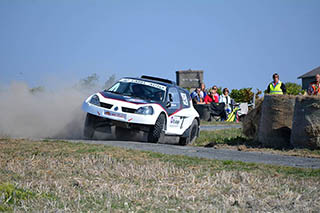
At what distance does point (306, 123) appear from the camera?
42.7 ft

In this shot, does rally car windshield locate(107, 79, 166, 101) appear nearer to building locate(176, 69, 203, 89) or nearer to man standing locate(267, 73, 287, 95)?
man standing locate(267, 73, 287, 95)

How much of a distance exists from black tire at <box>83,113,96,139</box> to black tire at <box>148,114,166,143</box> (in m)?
1.51

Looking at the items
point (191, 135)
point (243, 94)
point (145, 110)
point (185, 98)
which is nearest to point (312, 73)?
point (243, 94)

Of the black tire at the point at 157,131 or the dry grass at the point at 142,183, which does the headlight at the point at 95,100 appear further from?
the dry grass at the point at 142,183

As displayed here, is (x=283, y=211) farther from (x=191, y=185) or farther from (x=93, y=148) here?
(x=93, y=148)

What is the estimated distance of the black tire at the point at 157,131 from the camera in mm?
14359

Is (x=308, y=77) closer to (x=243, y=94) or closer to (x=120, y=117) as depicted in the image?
(x=243, y=94)

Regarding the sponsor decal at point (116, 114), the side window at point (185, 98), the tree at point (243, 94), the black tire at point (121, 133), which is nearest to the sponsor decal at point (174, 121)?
the side window at point (185, 98)

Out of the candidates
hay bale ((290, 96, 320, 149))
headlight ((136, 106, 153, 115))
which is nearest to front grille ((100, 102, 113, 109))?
headlight ((136, 106, 153, 115))

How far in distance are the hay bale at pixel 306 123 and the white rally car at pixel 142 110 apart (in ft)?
11.4

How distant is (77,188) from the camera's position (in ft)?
21.8

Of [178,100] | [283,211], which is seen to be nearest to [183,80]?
[178,100]

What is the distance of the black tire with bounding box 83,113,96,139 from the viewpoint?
1431cm

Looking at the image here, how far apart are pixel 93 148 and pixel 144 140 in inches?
157
